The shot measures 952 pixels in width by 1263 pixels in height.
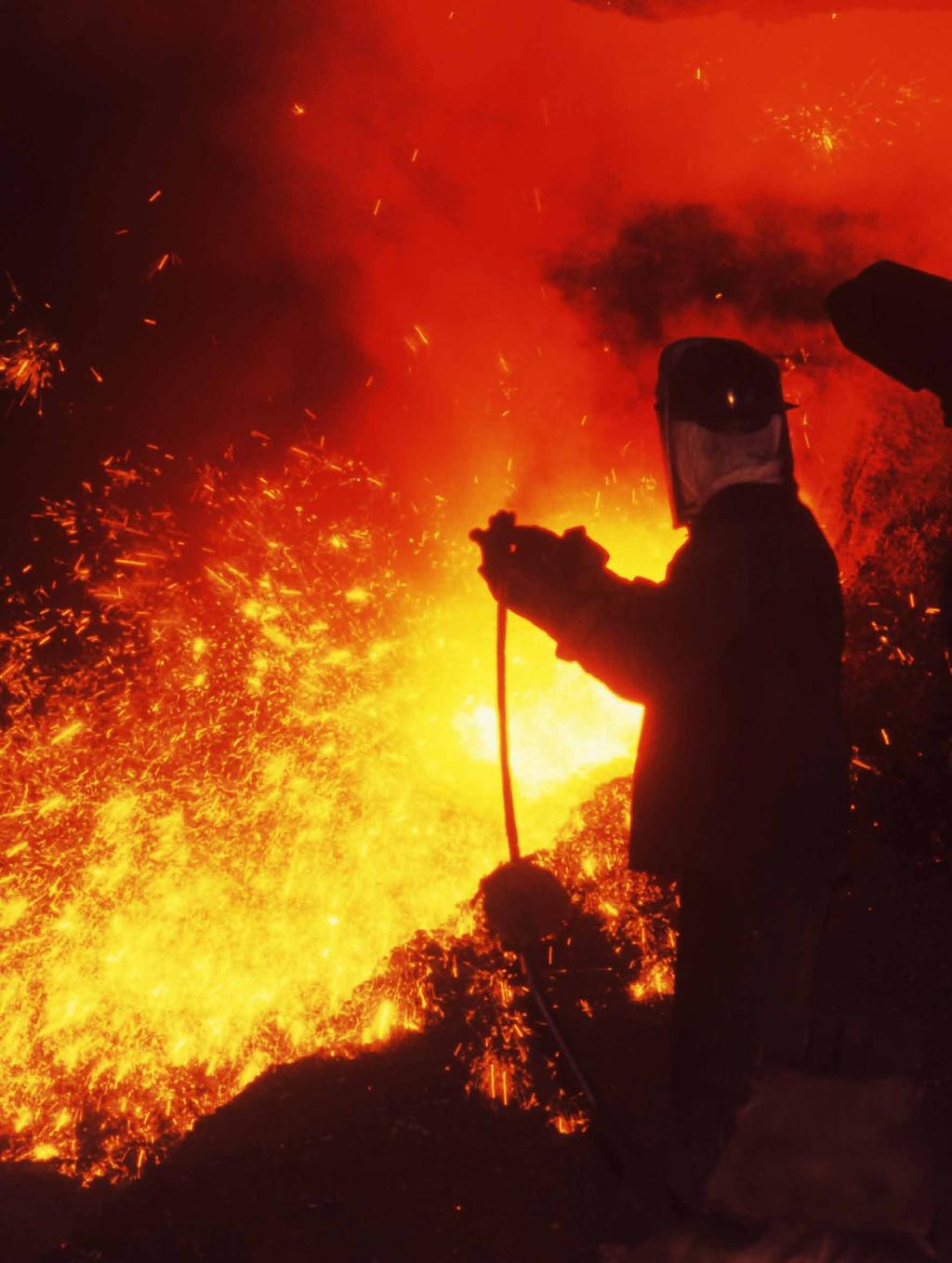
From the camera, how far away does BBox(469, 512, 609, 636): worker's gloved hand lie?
113 inches

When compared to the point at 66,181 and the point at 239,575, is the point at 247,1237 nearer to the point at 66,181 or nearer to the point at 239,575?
the point at 239,575

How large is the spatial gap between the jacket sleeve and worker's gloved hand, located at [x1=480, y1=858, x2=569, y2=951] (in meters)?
0.64

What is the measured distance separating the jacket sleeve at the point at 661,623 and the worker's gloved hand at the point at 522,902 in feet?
2.11

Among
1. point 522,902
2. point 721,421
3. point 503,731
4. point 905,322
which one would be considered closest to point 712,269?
point 721,421

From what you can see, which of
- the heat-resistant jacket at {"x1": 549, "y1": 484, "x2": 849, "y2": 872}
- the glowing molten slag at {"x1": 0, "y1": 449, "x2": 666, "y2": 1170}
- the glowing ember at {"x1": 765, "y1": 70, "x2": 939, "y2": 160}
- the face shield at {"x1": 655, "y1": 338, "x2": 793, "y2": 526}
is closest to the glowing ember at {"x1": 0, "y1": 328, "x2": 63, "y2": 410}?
the glowing molten slag at {"x1": 0, "y1": 449, "x2": 666, "y2": 1170}

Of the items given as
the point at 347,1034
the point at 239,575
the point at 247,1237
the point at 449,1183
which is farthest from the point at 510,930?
the point at 239,575

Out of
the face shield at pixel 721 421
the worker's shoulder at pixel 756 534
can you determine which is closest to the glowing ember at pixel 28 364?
the face shield at pixel 721 421

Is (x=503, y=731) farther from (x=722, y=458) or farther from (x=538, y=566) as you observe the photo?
(x=722, y=458)

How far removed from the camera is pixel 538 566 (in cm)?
292

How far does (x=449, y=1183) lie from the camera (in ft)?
10.6

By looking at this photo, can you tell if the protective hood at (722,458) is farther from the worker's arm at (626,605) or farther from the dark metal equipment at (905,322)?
the dark metal equipment at (905,322)

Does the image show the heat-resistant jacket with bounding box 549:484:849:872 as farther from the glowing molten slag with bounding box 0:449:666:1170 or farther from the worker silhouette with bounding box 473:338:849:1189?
the glowing molten slag with bounding box 0:449:666:1170

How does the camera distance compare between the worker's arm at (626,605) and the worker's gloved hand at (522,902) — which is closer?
the worker's arm at (626,605)

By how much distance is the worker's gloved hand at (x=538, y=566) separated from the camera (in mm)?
2859
